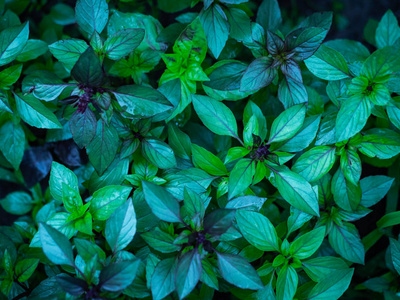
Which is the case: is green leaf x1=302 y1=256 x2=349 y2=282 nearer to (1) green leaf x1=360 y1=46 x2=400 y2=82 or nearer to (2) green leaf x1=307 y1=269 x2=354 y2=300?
(2) green leaf x1=307 y1=269 x2=354 y2=300

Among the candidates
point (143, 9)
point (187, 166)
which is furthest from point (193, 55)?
point (143, 9)

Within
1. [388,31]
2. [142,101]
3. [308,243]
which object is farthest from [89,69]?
[388,31]

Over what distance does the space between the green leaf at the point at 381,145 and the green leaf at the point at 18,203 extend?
1.64 m

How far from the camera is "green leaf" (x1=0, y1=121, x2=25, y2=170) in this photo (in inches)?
59.7

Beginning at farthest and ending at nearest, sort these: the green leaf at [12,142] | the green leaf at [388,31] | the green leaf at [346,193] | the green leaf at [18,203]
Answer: the green leaf at [18,203]
the green leaf at [388,31]
the green leaf at [12,142]
the green leaf at [346,193]

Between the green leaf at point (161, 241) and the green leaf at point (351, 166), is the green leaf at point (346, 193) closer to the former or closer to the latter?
the green leaf at point (351, 166)

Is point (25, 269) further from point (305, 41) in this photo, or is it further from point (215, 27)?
point (305, 41)

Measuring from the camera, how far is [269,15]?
1.62 meters

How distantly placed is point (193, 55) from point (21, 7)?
43.5 inches

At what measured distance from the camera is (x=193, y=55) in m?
1.40

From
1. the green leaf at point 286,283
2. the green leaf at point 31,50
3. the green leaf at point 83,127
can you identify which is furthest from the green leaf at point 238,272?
the green leaf at point 31,50

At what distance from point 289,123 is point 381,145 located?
406mm

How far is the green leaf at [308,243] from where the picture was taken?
4.24 feet

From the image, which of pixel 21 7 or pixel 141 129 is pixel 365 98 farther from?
pixel 21 7
